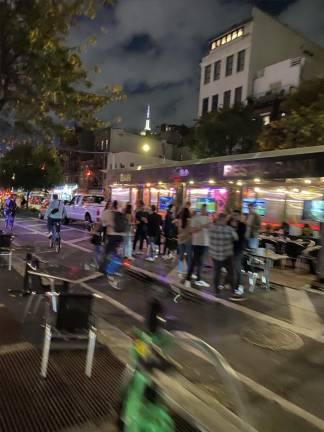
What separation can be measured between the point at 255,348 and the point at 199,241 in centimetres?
392

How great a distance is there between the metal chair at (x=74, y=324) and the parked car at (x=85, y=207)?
1912cm

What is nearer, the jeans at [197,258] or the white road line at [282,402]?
the white road line at [282,402]

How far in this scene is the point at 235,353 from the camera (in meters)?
5.67

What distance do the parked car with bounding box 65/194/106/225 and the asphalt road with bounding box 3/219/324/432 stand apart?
14209 mm

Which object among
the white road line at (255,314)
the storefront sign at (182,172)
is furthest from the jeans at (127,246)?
the storefront sign at (182,172)

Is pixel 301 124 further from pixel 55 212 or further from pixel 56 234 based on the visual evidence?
pixel 56 234

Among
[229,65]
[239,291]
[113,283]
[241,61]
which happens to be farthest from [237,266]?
[229,65]

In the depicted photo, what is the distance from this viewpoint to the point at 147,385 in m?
2.99

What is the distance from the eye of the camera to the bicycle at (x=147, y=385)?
9.62 feet

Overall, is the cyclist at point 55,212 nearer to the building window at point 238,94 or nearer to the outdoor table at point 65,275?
the outdoor table at point 65,275

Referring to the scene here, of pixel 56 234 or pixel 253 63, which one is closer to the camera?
pixel 56 234

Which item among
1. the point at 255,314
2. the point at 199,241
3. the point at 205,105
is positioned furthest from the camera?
the point at 205,105

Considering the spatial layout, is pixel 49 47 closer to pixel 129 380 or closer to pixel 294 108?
pixel 129 380

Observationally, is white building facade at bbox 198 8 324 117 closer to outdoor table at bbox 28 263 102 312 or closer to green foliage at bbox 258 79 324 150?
green foliage at bbox 258 79 324 150
